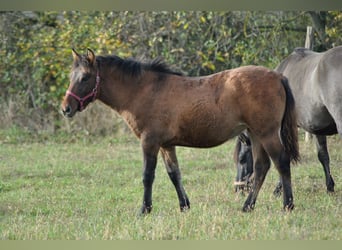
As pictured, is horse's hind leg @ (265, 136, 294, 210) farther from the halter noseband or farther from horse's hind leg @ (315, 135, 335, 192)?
the halter noseband

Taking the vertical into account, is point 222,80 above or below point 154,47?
below

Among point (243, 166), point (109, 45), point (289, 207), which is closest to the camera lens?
point (289, 207)

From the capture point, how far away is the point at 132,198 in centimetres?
727

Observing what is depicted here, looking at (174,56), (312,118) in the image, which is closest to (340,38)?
(174,56)

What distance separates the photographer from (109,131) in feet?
44.4

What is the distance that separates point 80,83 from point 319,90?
9.53 ft

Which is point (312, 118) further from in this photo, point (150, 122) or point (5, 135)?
point (5, 135)

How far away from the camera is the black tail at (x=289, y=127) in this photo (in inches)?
240

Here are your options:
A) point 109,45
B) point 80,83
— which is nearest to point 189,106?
point 80,83

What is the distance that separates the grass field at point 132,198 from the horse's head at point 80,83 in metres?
1.22

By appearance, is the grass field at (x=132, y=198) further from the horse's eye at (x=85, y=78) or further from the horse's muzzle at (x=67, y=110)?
the horse's eye at (x=85, y=78)

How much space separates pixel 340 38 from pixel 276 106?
6367mm

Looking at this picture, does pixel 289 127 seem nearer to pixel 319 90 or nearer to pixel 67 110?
pixel 319 90

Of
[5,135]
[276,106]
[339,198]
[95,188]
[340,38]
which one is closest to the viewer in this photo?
[276,106]
